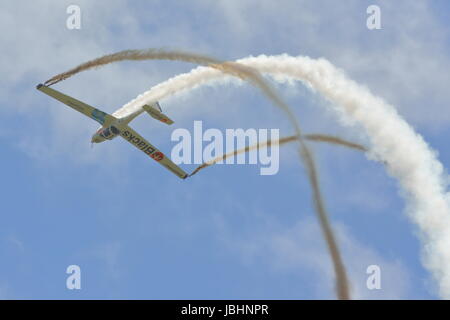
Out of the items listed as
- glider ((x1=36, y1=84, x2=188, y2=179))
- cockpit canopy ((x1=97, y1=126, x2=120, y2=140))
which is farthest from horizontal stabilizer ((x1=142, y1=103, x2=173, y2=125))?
cockpit canopy ((x1=97, y1=126, x2=120, y2=140))

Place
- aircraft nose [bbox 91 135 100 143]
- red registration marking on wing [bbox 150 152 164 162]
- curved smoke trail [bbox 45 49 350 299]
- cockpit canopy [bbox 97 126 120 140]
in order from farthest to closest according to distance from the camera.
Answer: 1. red registration marking on wing [bbox 150 152 164 162]
2. aircraft nose [bbox 91 135 100 143]
3. cockpit canopy [bbox 97 126 120 140]
4. curved smoke trail [bbox 45 49 350 299]

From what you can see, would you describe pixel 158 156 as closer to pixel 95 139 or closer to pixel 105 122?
pixel 95 139

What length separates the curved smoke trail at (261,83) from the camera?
76.1m

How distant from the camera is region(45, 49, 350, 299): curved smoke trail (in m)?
76.1

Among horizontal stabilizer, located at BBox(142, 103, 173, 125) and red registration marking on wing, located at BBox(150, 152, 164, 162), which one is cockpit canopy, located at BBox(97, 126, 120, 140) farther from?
horizontal stabilizer, located at BBox(142, 103, 173, 125)

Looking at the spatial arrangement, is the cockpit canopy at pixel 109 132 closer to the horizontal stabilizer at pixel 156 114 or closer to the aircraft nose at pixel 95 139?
the aircraft nose at pixel 95 139
